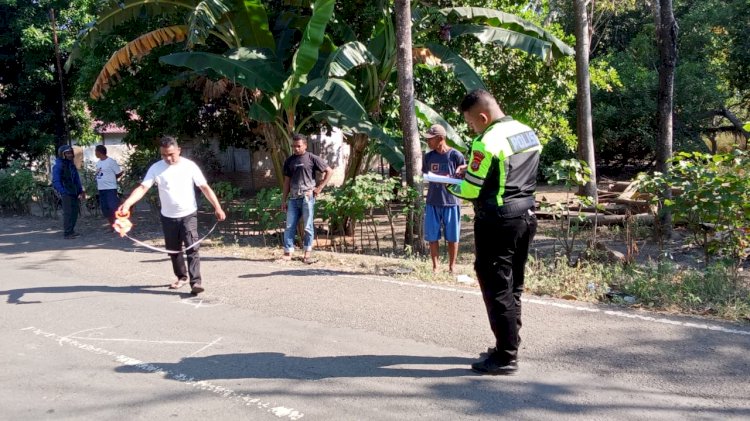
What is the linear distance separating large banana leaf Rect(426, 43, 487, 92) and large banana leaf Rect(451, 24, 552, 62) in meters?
0.53

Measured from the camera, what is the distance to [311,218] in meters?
9.03

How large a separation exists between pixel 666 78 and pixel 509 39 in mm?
2651

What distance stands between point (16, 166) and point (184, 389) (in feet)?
56.4

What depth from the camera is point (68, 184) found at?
489 inches

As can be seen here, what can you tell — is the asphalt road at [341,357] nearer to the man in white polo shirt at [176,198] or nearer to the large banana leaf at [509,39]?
the man in white polo shirt at [176,198]

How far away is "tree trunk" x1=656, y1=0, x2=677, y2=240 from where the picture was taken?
32.9 ft

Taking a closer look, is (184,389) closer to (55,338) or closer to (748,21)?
(55,338)

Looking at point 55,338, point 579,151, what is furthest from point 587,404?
point 579,151

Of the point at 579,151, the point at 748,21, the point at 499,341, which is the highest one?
the point at 748,21

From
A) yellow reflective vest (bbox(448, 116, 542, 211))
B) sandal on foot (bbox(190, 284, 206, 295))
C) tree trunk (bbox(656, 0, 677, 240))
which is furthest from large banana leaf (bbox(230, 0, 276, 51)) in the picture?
yellow reflective vest (bbox(448, 116, 542, 211))

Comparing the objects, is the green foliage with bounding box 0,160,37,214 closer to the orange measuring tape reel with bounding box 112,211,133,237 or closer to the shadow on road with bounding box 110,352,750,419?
the orange measuring tape reel with bounding box 112,211,133,237

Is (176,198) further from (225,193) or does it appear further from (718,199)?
(718,199)

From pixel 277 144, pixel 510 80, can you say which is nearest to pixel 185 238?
pixel 277 144

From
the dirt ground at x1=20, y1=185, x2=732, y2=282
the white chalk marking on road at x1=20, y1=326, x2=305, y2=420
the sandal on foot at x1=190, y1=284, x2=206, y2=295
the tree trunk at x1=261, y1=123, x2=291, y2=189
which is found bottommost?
the white chalk marking on road at x1=20, y1=326, x2=305, y2=420
